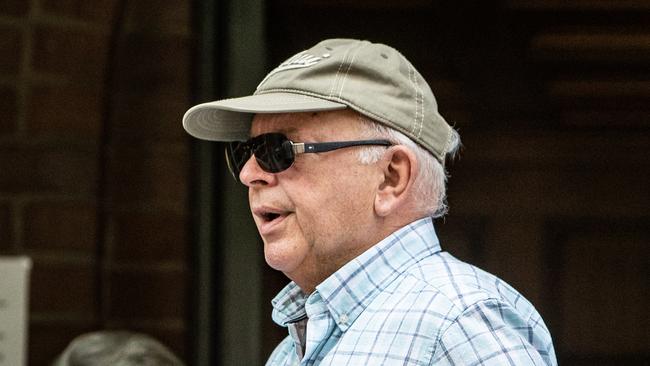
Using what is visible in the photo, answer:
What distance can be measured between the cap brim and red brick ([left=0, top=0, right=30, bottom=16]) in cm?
117

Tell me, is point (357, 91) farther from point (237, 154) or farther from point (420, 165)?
point (237, 154)

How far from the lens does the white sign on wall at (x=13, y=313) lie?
2.99 metres

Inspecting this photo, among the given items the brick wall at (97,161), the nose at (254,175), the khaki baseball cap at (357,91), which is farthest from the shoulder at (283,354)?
the brick wall at (97,161)

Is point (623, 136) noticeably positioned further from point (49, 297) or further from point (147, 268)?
point (49, 297)

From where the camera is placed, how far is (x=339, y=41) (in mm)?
2053

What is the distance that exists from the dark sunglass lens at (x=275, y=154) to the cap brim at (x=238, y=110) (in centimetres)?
6

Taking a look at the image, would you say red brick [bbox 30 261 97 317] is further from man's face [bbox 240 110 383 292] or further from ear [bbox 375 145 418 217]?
ear [bbox 375 145 418 217]

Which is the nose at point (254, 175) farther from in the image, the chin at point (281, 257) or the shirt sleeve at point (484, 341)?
the shirt sleeve at point (484, 341)

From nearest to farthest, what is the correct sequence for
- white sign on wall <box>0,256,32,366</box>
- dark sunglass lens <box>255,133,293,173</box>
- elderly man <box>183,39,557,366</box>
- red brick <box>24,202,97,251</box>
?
elderly man <box>183,39,557,366</box> < dark sunglass lens <box>255,133,293,173</box> < white sign on wall <box>0,256,32,366</box> < red brick <box>24,202,97,251</box>

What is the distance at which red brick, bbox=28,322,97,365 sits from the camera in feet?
9.97

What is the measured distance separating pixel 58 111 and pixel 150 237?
412 millimetres

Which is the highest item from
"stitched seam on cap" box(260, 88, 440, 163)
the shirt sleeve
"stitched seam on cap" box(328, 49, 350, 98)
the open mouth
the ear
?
"stitched seam on cap" box(328, 49, 350, 98)

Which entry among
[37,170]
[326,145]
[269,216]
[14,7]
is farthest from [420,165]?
[14,7]

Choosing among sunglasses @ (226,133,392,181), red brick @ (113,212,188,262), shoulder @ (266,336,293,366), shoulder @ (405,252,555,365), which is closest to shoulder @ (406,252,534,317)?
shoulder @ (405,252,555,365)
